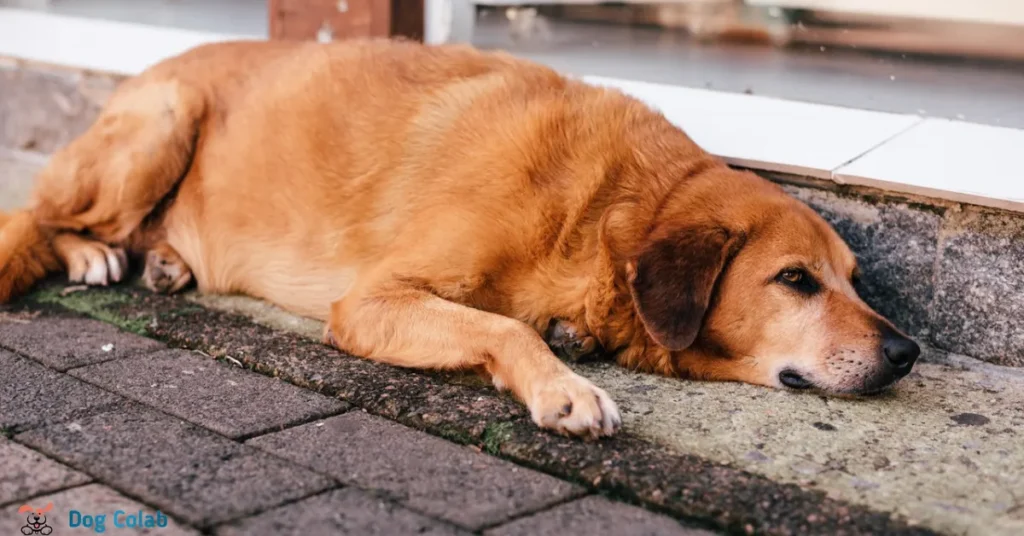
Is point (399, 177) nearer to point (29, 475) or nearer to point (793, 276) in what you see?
point (793, 276)

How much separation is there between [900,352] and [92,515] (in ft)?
7.15

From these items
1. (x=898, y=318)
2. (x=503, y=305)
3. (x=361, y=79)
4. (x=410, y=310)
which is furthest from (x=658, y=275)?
(x=361, y=79)

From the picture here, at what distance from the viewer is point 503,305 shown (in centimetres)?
351

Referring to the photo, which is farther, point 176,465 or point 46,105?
point 46,105

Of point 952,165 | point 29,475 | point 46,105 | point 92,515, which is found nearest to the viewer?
point 92,515

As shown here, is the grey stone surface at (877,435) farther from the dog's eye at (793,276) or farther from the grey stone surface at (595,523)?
the dog's eye at (793,276)

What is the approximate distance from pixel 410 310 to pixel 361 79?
41.2 inches

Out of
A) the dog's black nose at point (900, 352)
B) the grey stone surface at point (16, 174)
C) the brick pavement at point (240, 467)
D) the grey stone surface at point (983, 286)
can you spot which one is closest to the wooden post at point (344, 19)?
the grey stone surface at point (16, 174)

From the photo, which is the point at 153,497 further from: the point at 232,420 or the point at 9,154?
the point at 9,154

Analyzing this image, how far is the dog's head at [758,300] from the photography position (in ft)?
10.6

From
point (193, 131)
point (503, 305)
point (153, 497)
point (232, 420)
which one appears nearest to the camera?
point (153, 497)

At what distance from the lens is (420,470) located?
2.66 metres

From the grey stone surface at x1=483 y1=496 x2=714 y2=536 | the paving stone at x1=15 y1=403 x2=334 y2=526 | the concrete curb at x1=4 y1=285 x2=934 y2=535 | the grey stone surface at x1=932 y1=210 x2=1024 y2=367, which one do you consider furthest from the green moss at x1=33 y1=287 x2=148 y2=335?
the grey stone surface at x1=932 y1=210 x2=1024 y2=367

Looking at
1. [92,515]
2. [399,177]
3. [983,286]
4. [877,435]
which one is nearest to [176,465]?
[92,515]
